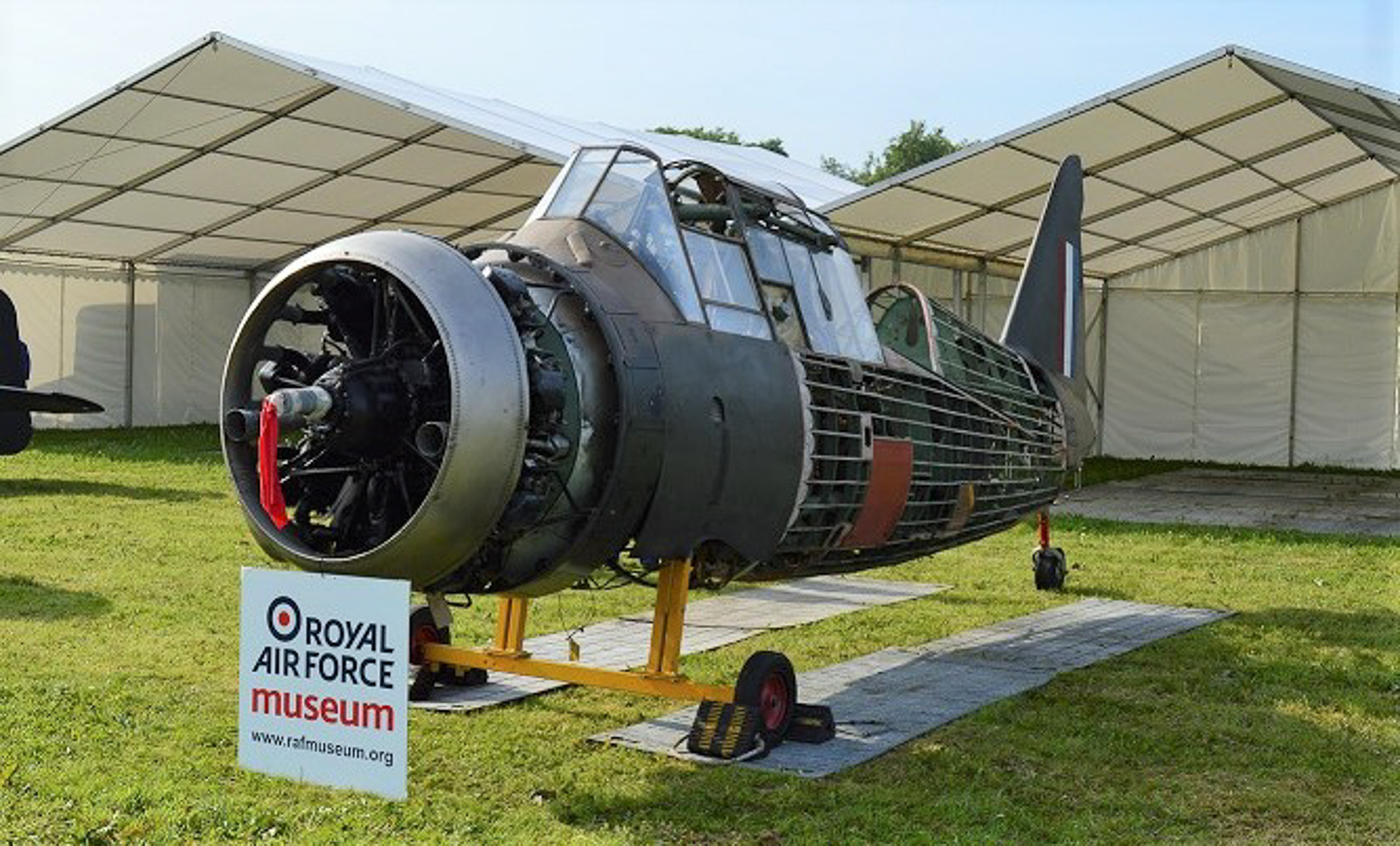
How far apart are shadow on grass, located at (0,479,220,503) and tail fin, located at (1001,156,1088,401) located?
9490 mm

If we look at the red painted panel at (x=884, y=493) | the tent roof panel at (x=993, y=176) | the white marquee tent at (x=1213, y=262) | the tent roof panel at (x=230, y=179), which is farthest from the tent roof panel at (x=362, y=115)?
the red painted panel at (x=884, y=493)

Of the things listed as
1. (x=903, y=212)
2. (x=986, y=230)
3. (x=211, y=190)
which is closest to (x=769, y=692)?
(x=903, y=212)

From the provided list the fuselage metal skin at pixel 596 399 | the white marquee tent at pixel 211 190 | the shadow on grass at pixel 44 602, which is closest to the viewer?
the fuselage metal skin at pixel 596 399

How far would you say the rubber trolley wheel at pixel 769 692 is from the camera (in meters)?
6.55

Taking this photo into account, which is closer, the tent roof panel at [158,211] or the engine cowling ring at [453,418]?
the engine cowling ring at [453,418]

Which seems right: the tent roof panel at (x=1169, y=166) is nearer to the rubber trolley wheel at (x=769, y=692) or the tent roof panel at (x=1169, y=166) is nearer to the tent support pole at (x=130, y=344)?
the rubber trolley wheel at (x=769, y=692)

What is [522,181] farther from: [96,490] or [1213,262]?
[1213,262]

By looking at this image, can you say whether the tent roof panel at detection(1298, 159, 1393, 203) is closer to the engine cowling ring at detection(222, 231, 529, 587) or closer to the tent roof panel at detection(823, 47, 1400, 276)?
the tent roof panel at detection(823, 47, 1400, 276)

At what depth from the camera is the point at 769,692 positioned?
22.0ft

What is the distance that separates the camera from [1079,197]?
41.0ft

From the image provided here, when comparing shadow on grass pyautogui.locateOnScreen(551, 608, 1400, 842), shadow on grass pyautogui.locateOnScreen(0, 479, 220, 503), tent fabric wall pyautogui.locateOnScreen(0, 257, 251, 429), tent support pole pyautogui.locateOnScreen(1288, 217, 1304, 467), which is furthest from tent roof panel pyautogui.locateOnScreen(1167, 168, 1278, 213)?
tent fabric wall pyautogui.locateOnScreen(0, 257, 251, 429)

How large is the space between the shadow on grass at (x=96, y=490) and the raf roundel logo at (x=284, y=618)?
11949 millimetres

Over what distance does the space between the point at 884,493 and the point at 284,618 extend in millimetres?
3249

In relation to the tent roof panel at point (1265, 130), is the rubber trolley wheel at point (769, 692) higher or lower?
lower
